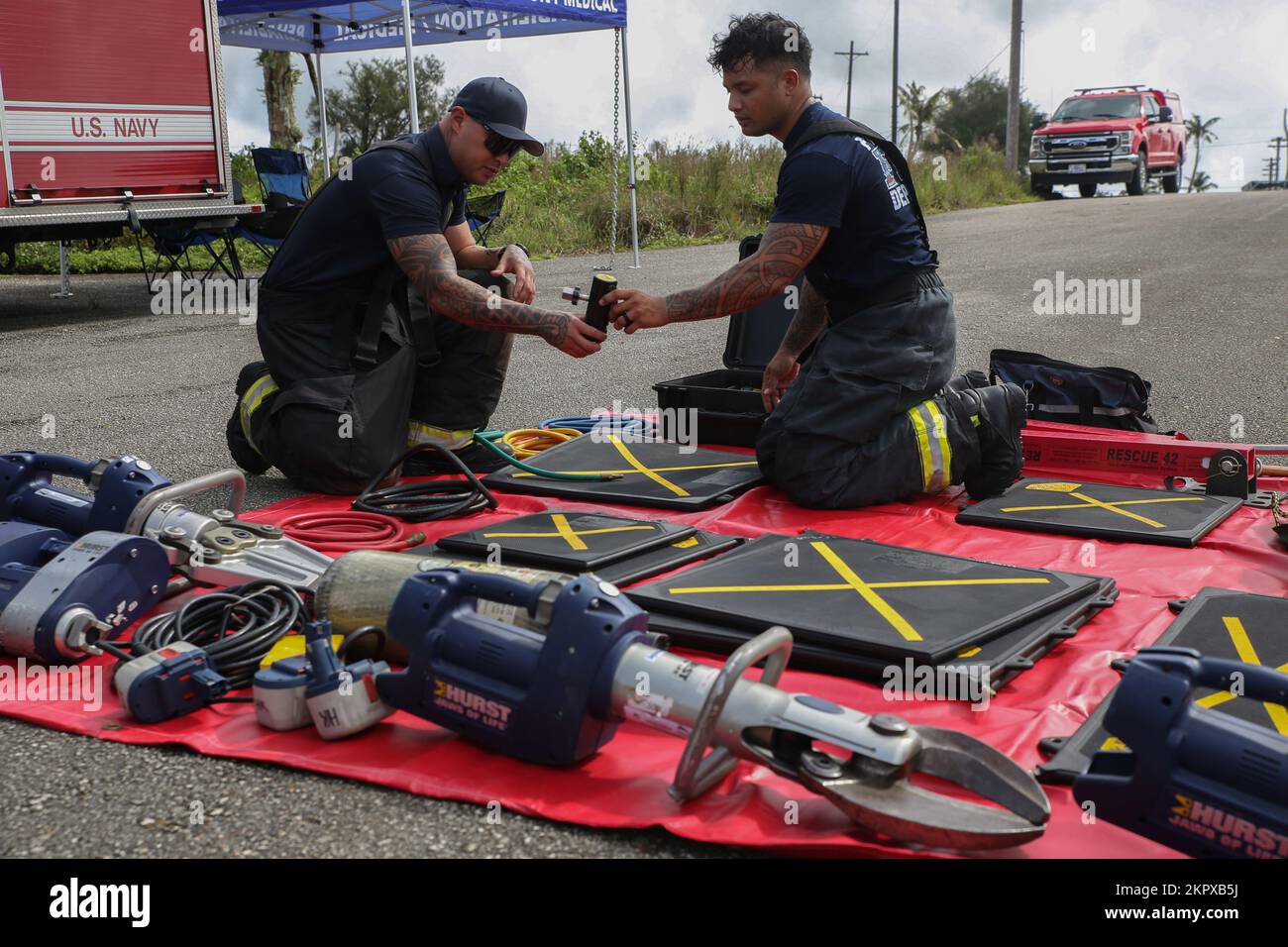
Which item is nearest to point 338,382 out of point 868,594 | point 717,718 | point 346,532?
point 346,532

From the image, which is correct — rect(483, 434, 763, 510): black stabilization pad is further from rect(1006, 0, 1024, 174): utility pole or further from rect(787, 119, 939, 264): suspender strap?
rect(1006, 0, 1024, 174): utility pole

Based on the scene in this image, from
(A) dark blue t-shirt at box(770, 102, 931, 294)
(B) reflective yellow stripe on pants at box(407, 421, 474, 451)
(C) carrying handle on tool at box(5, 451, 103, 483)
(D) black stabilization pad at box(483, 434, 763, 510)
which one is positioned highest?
(A) dark blue t-shirt at box(770, 102, 931, 294)

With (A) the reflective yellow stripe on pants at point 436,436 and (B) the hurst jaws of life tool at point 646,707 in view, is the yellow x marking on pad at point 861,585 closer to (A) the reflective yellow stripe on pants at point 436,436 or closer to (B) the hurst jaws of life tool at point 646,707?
(B) the hurst jaws of life tool at point 646,707

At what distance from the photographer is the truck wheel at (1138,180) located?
22891mm

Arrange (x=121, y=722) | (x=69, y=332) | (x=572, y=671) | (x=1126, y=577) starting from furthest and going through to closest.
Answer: (x=69, y=332), (x=1126, y=577), (x=121, y=722), (x=572, y=671)

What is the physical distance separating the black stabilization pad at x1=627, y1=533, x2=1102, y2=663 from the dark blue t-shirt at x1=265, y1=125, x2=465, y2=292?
74.2 inches

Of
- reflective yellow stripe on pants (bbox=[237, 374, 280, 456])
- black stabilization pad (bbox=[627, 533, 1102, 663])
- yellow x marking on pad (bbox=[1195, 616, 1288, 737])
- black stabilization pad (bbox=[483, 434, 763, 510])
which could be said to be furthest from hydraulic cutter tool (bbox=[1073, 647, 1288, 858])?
reflective yellow stripe on pants (bbox=[237, 374, 280, 456])

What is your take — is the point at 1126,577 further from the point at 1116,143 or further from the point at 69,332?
the point at 1116,143

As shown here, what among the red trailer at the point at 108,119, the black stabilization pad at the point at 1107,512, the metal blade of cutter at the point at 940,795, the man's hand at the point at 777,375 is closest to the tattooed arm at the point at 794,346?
the man's hand at the point at 777,375

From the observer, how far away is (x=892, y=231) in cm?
425

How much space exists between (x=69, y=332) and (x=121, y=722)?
339 inches

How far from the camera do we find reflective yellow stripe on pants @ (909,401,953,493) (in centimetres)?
427
